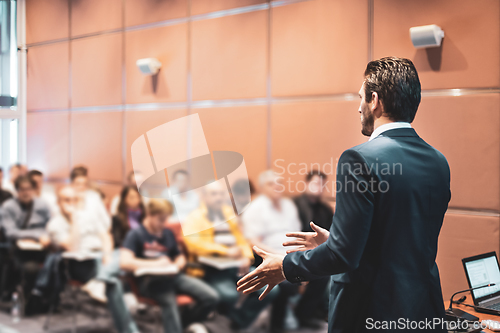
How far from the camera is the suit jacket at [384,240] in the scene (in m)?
0.87

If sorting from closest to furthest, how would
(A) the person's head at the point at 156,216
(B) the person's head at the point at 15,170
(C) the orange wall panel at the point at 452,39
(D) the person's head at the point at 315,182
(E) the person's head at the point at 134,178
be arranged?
(C) the orange wall panel at the point at 452,39
(A) the person's head at the point at 156,216
(D) the person's head at the point at 315,182
(E) the person's head at the point at 134,178
(B) the person's head at the point at 15,170

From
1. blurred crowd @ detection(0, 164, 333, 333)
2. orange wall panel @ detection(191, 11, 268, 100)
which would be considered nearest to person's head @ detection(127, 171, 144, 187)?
blurred crowd @ detection(0, 164, 333, 333)

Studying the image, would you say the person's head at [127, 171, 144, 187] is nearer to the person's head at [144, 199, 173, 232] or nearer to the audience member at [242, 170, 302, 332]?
the person's head at [144, 199, 173, 232]

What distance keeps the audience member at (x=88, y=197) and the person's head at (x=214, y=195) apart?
0.87m

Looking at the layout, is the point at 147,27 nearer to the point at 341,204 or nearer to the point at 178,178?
the point at 178,178

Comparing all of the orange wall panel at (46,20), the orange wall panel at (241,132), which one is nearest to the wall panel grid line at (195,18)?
the orange wall panel at (46,20)

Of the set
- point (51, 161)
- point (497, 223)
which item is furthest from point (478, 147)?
point (51, 161)

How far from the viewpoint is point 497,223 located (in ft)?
7.45

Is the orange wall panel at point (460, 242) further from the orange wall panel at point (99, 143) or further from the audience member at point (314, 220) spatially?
the orange wall panel at point (99, 143)

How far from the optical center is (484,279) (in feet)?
5.97

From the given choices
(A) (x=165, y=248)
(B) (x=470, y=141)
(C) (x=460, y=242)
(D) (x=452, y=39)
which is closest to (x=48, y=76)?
(A) (x=165, y=248)

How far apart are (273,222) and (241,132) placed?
81 cm

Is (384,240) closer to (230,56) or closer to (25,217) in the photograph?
(230,56)

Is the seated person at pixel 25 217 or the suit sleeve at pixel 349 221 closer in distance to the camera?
the suit sleeve at pixel 349 221
